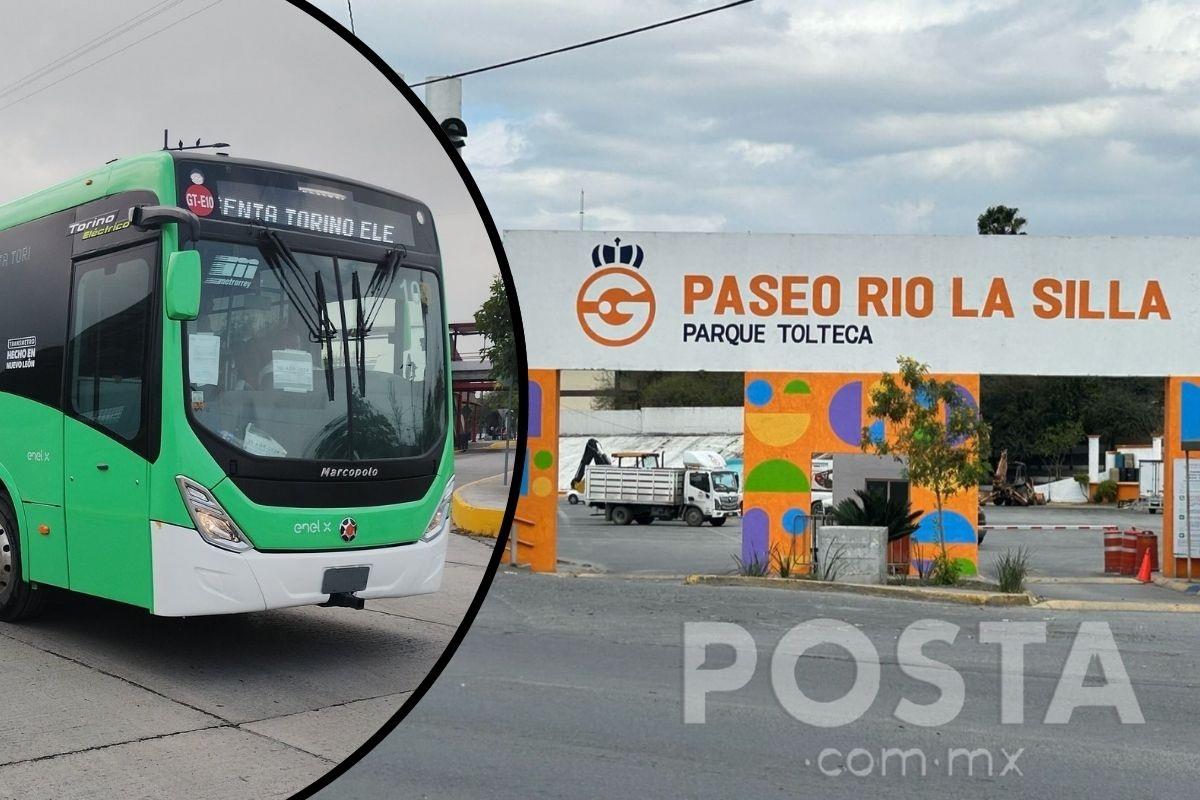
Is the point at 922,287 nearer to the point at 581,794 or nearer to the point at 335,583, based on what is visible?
the point at 581,794

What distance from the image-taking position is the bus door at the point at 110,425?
4.07 ft

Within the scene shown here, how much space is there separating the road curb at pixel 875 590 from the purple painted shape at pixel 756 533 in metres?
2.09

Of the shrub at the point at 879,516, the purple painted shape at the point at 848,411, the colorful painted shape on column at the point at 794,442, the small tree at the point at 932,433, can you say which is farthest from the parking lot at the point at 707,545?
the small tree at the point at 932,433

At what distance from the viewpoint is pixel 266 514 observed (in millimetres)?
1155

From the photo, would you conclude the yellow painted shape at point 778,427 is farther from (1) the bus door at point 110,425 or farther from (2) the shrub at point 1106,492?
(2) the shrub at point 1106,492

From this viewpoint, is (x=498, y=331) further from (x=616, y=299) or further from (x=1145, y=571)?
(x=1145, y=571)

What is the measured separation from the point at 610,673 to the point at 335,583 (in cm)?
911

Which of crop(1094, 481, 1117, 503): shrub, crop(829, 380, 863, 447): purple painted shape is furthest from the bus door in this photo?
crop(1094, 481, 1117, 503): shrub

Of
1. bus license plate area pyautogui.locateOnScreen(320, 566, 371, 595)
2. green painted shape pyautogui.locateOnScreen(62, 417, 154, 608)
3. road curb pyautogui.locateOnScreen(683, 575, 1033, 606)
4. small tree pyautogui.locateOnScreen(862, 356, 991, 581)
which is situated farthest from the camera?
small tree pyautogui.locateOnScreen(862, 356, 991, 581)

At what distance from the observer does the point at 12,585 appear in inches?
54.6

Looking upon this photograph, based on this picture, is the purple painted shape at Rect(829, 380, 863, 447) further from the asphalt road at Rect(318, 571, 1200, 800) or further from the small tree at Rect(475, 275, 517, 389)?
the small tree at Rect(475, 275, 517, 389)

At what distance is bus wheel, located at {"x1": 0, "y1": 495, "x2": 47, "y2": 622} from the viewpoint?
4.41 feet

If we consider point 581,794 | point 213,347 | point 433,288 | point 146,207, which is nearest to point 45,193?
point 146,207

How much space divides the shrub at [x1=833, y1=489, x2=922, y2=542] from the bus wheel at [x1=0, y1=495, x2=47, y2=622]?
1806 centimetres
